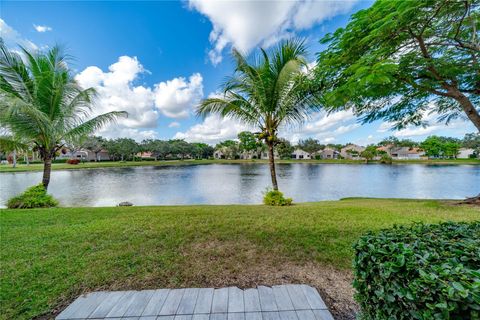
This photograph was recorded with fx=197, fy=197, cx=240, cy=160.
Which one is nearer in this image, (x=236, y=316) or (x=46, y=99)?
(x=236, y=316)

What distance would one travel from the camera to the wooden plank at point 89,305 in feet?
5.83

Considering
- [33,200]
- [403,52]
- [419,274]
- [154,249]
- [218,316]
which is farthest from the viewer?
[33,200]

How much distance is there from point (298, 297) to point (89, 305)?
202 centimetres

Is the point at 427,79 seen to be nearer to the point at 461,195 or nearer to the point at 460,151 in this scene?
the point at 461,195

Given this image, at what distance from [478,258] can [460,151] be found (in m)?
71.9

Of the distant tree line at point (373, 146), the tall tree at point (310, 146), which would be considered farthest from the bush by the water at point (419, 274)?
the tall tree at point (310, 146)

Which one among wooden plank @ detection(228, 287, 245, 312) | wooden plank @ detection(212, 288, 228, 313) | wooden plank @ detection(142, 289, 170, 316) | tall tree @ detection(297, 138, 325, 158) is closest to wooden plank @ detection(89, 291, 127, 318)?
wooden plank @ detection(142, 289, 170, 316)

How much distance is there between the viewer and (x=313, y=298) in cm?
195

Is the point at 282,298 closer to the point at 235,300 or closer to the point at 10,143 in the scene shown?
the point at 235,300

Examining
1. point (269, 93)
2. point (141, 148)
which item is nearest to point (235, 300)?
point (269, 93)

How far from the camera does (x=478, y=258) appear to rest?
108cm

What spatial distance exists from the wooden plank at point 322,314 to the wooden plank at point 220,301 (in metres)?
0.80

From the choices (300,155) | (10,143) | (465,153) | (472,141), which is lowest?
(300,155)

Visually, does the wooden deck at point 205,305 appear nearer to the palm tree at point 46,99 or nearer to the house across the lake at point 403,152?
the palm tree at point 46,99
